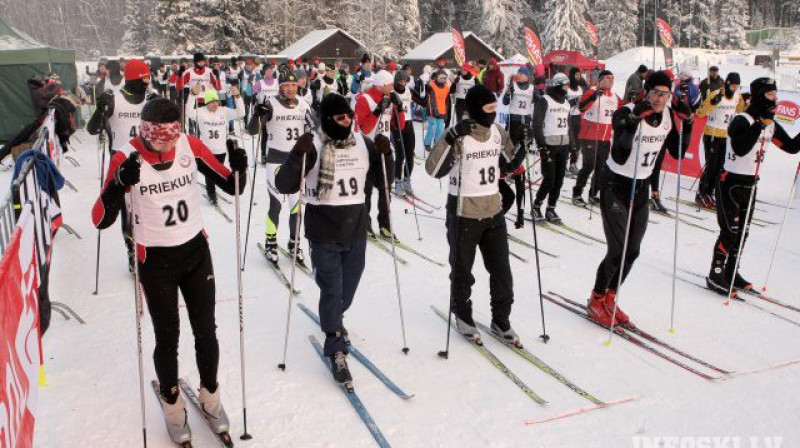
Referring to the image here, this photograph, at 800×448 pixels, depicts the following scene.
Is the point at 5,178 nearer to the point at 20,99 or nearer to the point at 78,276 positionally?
the point at 20,99

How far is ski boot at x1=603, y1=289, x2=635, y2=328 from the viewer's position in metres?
5.59

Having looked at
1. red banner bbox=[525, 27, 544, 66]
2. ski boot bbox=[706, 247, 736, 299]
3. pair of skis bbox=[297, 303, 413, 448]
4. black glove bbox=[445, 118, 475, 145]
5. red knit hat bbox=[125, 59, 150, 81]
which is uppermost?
red banner bbox=[525, 27, 544, 66]

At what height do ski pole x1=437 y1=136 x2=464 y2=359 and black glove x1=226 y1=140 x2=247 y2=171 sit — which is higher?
black glove x1=226 y1=140 x2=247 y2=171

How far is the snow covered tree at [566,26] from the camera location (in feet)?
170

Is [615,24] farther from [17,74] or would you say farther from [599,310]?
[599,310]

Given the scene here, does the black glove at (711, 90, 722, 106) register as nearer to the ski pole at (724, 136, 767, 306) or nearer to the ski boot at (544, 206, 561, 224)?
the ski boot at (544, 206, 561, 224)

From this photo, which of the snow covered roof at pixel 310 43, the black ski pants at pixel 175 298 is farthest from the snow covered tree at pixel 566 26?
the black ski pants at pixel 175 298

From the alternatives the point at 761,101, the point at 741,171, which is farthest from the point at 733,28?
the point at 741,171

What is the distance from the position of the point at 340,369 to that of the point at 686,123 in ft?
13.1

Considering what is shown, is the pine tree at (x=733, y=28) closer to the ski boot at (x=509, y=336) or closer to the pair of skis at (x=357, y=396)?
the ski boot at (x=509, y=336)

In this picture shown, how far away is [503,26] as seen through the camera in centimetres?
5241

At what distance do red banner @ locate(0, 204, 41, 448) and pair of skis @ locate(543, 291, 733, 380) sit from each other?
4.58m

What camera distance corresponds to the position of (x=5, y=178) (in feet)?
40.2

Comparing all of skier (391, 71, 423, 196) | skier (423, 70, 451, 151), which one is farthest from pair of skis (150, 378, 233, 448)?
skier (423, 70, 451, 151)
